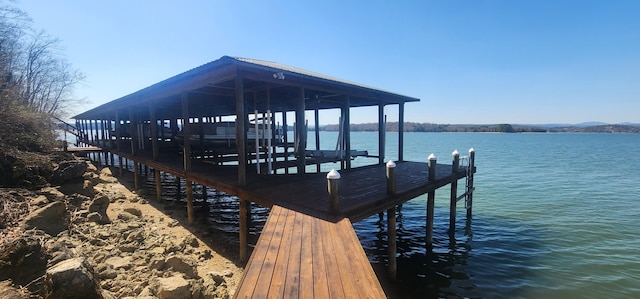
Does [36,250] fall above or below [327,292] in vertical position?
below

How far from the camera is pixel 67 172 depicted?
39.1 feet

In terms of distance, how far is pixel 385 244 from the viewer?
32.3ft

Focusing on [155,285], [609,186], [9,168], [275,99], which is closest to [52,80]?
[9,168]

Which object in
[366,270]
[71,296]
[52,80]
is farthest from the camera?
[52,80]

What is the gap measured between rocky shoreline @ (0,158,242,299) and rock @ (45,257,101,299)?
0.04 ft

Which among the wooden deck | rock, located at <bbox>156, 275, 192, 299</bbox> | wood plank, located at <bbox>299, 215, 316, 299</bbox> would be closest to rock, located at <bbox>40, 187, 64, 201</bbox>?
the wooden deck

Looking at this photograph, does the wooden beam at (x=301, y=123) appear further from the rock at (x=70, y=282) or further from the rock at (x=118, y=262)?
the rock at (x=70, y=282)

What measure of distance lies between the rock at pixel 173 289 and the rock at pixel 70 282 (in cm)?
93

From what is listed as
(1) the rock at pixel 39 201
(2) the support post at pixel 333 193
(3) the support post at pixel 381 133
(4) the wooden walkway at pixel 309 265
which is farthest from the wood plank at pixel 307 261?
(1) the rock at pixel 39 201

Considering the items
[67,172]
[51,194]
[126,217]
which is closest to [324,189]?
[126,217]

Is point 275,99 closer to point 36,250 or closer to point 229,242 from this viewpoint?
point 229,242

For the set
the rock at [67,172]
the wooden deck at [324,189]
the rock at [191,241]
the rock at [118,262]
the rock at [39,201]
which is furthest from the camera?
the rock at [67,172]

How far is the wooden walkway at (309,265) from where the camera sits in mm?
2893

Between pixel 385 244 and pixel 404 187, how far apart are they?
288 centimetres
